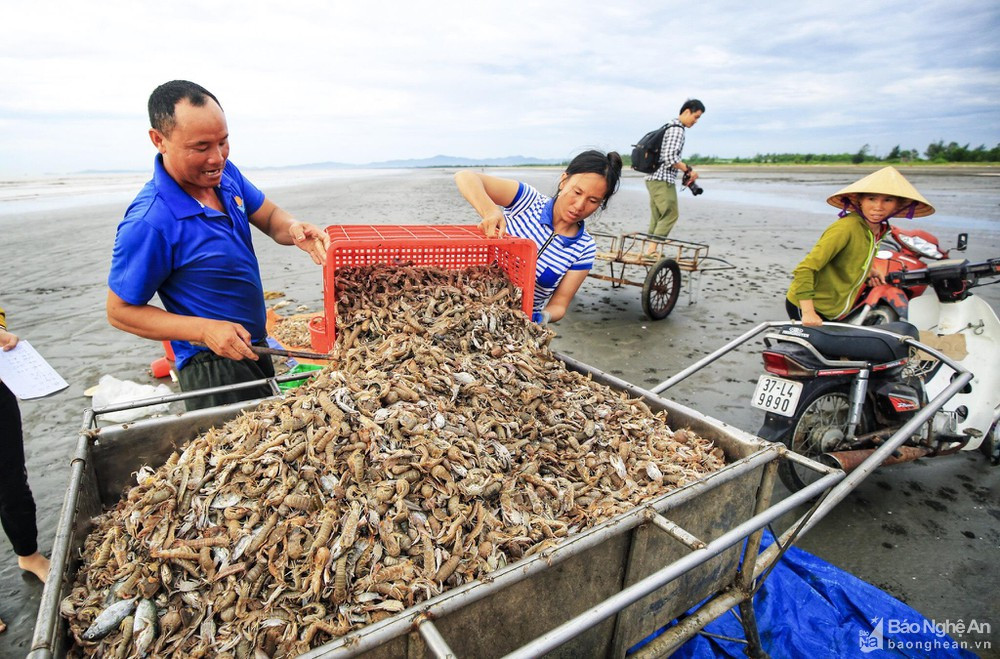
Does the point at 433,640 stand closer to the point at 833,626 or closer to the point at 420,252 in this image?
the point at 420,252

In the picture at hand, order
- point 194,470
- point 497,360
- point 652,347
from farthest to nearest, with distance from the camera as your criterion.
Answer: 1. point 652,347
2. point 497,360
3. point 194,470

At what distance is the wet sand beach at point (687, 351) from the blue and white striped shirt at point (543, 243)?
2369mm

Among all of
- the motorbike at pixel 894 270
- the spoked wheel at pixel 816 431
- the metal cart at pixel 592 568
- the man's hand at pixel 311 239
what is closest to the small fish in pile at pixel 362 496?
the metal cart at pixel 592 568

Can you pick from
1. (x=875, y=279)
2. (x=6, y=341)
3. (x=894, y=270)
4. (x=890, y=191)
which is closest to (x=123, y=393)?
(x=6, y=341)

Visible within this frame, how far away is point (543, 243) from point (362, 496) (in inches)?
87.2

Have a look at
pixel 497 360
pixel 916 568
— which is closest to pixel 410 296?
pixel 497 360

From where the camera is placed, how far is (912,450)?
3662 millimetres

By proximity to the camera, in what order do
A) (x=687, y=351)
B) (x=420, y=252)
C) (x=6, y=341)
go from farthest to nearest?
(x=687, y=351) < (x=420, y=252) < (x=6, y=341)

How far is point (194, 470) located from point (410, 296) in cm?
133

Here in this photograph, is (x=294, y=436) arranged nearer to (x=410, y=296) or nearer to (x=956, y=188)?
(x=410, y=296)

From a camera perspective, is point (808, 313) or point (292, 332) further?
point (292, 332)

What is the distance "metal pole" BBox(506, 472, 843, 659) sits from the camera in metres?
1.31

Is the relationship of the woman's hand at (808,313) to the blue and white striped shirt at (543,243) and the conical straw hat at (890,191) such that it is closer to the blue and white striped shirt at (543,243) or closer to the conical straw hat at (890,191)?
the conical straw hat at (890,191)

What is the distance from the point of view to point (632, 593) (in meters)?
1.46
